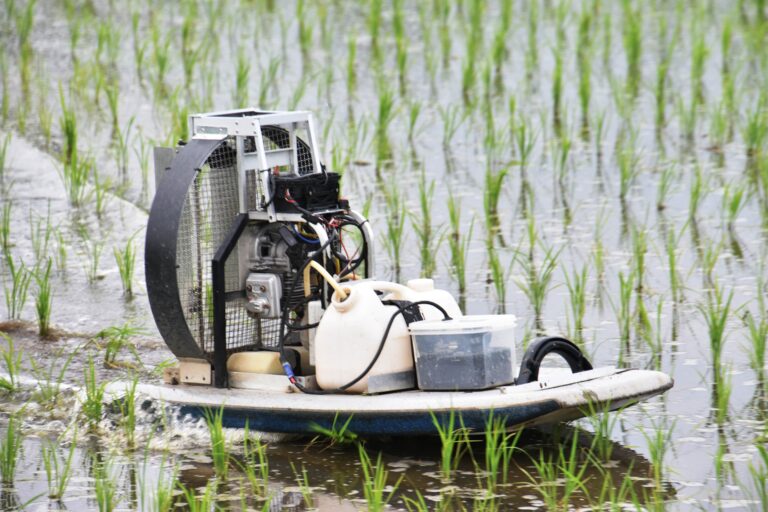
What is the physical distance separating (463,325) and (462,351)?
0.08 m

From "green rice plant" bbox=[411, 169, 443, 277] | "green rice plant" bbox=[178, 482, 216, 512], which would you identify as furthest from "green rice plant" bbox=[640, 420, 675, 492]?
"green rice plant" bbox=[411, 169, 443, 277]

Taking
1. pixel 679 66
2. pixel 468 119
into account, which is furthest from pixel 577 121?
pixel 679 66

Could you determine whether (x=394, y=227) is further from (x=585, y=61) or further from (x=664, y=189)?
(x=585, y=61)

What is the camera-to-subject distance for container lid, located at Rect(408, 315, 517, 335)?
3941 mm

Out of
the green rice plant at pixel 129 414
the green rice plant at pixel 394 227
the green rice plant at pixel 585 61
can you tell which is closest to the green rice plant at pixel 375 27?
the green rice plant at pixel 585 61

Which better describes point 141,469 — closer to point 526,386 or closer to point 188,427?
point 188,427

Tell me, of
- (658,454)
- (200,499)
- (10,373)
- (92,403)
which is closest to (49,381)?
(10,373)

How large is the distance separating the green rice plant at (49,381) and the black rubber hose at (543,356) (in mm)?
1478

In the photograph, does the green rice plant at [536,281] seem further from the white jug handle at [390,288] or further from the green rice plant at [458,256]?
the white jug handle at [390,288]

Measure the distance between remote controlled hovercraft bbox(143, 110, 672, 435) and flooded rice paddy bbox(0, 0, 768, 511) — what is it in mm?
141

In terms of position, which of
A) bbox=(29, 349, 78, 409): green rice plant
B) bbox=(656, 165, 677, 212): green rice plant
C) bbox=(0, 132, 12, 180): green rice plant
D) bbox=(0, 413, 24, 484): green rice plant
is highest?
bbox=(0, 132, 12, 180): green rice plant

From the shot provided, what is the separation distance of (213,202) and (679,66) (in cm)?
586

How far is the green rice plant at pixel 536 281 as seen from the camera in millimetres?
5297

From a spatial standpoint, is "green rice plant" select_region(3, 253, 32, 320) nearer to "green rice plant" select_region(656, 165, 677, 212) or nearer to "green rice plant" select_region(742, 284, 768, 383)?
"green rice plant" select_region(742, 284, 768, 383)
